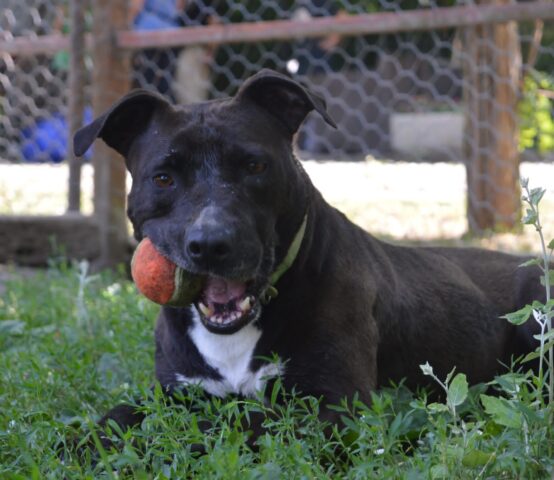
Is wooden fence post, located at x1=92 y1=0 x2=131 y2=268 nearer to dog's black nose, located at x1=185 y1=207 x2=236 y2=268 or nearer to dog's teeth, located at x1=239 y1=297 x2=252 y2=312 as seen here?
dog's teeth, located at x1=239 y1=297 x2=252 y2=312

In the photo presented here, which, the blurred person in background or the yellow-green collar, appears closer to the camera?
the yellow-green collar

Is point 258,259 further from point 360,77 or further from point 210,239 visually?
point 360,77

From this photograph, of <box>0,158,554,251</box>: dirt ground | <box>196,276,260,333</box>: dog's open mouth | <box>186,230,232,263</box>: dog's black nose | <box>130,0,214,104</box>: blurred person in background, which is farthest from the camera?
<box>130,0,214,104</box>: blurred person in background

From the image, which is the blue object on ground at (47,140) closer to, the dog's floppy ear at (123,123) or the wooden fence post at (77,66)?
the wooden fence post at (77,66)

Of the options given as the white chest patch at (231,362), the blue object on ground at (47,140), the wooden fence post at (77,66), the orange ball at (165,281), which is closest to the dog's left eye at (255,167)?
the orange ball at (165,281)

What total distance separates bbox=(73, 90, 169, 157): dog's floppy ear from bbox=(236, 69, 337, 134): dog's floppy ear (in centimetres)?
25

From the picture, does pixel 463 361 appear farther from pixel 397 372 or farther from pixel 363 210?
pixel 363 210

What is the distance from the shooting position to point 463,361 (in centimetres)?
320

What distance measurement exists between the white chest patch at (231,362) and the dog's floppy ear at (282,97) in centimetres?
62

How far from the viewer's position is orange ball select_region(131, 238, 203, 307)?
8.87 feet

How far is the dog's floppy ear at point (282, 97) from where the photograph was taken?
2846 mm

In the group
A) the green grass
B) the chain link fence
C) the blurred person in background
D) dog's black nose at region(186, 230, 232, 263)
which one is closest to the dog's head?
dog's black nose at region(186, 230, 232, 263)

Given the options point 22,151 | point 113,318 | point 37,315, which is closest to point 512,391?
point 113,318

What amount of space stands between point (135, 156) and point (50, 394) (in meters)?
0.74
